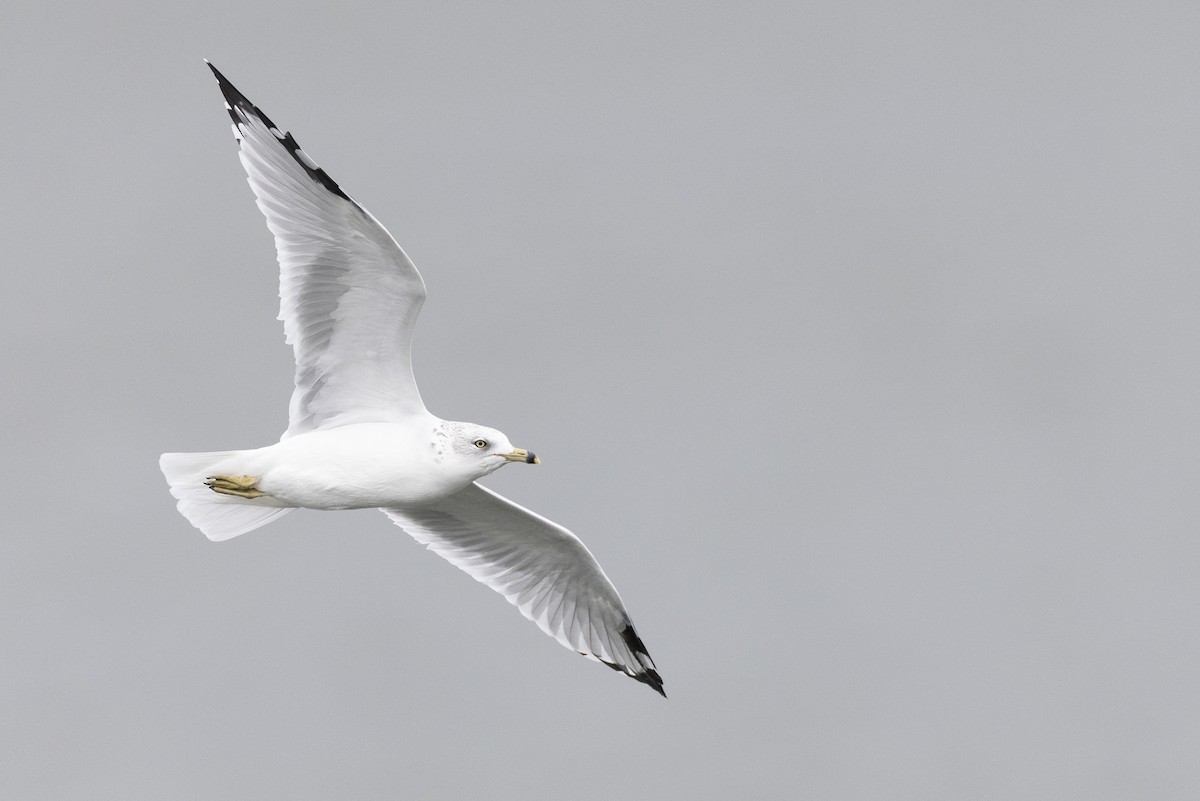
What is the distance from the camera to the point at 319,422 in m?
10.1

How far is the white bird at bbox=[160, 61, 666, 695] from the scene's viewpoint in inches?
381

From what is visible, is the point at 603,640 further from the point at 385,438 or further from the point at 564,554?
the point at 385,438

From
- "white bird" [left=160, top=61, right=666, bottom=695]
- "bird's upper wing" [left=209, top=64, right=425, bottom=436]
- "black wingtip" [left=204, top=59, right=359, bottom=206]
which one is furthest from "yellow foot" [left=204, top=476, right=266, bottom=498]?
"black wingtip" [left=204, top=59, right=359, bottom=206]

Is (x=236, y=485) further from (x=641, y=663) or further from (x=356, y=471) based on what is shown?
(x=641, y=663)

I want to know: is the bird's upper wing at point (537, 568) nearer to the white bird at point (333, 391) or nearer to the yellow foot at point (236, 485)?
the white bird at point (333, 391)

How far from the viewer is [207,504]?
33.7ft

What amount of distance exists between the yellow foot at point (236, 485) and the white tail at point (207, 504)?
16 cm

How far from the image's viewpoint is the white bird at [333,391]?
9680 mm

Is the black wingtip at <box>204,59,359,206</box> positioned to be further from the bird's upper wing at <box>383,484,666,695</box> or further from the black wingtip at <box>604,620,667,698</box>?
the black wingtip at <box>604,620,667,698</box>

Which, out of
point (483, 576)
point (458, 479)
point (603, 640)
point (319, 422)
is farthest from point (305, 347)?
point (603, 640)

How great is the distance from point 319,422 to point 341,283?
0.70m

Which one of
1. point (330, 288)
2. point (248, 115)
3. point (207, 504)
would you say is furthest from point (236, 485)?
point (248, 115)

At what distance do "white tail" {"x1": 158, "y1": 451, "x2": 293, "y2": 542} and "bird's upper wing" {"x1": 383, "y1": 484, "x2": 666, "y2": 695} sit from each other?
41.0 inches

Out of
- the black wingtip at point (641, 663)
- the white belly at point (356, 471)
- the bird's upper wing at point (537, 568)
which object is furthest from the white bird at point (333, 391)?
the black wingtip at point (641, 663)
